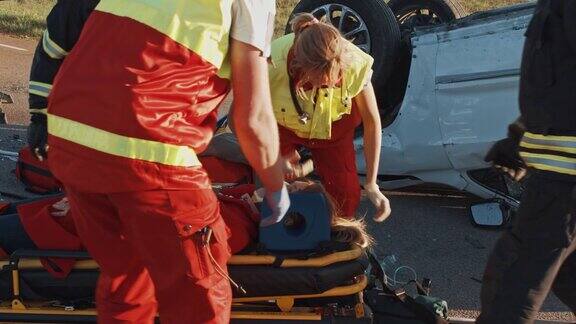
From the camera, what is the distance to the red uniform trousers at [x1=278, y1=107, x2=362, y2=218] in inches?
146

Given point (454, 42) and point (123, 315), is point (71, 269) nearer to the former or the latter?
point (123, 315)

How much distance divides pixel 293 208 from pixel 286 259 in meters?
0.20

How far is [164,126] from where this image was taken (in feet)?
6.61

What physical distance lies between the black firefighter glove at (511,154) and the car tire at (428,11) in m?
2.31

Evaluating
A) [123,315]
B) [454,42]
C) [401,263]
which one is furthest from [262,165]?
[454,42]

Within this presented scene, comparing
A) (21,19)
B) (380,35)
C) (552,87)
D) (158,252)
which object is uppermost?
(552,87)

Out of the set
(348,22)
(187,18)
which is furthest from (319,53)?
(348,22)

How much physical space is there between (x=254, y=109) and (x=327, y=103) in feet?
4.71

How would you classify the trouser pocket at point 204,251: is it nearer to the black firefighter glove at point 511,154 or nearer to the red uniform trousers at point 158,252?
the red uniform trousers at point 158,252

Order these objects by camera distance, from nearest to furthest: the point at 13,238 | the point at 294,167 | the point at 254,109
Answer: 1. the point at 254,109
2. the point at 13,238
3. the point at 294,167

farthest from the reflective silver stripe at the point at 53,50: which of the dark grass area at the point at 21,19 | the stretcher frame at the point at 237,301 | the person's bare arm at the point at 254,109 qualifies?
the dark grass area at the point at 21,19

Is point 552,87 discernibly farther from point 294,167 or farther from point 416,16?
point 416,16

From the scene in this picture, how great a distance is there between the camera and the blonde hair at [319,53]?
9.96ft

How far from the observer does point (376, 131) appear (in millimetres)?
3408
